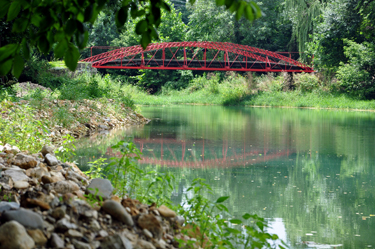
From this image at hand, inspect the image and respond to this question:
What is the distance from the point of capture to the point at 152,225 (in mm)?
2738

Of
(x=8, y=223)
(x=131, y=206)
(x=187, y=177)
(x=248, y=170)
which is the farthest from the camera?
(x=248, y=170)

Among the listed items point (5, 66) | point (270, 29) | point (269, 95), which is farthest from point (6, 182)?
point (270, 29)

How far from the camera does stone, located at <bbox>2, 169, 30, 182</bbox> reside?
3521 mm

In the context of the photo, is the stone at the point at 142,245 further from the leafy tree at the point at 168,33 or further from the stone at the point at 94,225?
the leafy tree at the point at 168,33

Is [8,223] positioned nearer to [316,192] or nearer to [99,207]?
[99,207]

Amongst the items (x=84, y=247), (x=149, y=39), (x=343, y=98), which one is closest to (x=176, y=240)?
(x=84, y=247)

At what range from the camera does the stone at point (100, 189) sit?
3.22 meters

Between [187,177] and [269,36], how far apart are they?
34621 mm

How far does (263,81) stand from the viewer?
32.9m

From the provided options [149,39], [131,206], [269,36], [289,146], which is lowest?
[289,146]

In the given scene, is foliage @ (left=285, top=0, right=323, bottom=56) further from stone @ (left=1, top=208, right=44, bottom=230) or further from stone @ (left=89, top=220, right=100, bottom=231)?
stone @ (left=1, top=208, right=44, bottom=230)

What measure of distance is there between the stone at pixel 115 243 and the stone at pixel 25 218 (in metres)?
0.37

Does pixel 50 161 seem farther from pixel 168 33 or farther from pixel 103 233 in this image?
pixel 168 33

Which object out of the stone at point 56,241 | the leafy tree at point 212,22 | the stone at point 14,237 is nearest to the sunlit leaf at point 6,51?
the stone at point 14,237
